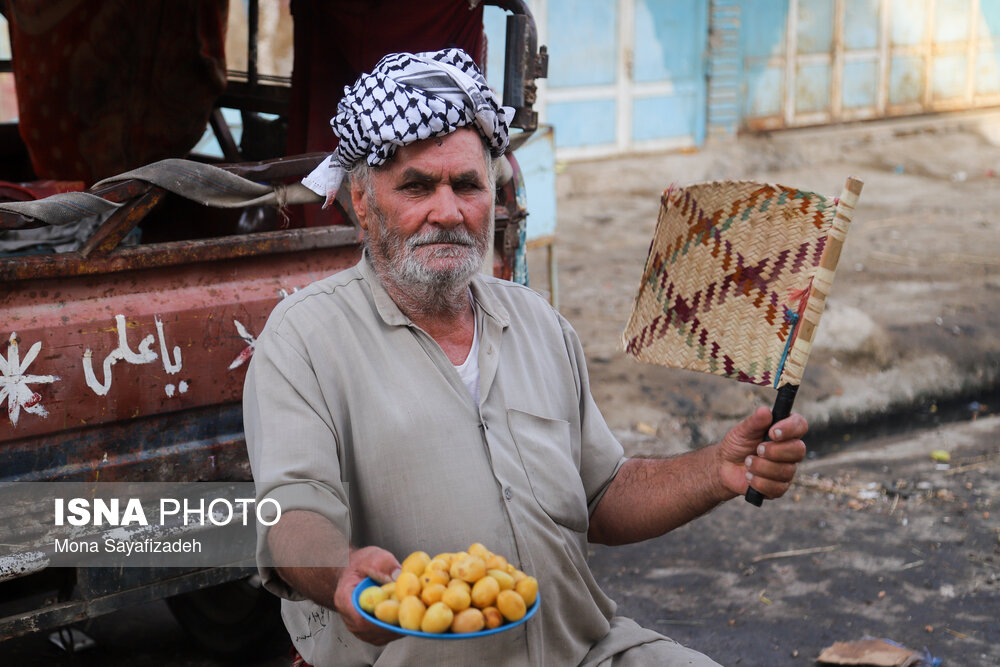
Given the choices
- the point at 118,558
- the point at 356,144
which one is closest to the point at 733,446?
the point at 356,144

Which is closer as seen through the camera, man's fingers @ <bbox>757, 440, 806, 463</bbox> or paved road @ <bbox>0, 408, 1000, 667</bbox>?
man's fingers @ <bbox>757, 440, 806, 463</bbox>

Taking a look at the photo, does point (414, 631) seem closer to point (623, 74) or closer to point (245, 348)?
point (245, 348)

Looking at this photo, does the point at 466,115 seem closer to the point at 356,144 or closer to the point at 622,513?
the point at 356,144

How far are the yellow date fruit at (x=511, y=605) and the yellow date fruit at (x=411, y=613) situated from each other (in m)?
0.12

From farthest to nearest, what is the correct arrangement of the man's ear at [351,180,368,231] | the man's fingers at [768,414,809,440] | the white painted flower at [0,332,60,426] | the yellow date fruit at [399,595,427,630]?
the white painted flower at [0,332,60,426] < the man's ear at [351,180,368,231] < the man's fingers at [768,414,809,440] < the yellow date fruit at [399,595,427,630]

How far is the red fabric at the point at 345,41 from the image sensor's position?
150 inches

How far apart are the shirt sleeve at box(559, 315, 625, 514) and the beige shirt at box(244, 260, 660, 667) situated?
0.09 metres

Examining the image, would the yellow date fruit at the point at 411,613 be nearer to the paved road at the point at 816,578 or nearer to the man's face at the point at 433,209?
the man's face at the point at 433,209

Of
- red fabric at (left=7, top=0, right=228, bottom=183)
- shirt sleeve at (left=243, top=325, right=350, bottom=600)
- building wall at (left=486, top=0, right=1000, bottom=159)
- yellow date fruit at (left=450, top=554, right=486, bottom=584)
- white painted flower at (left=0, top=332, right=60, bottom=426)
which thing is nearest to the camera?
yellow date fruit at (left=450, top=554, right=486, bottom=584)

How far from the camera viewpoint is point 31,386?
2.52 meters

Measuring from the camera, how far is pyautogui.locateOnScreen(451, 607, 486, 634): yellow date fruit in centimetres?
153

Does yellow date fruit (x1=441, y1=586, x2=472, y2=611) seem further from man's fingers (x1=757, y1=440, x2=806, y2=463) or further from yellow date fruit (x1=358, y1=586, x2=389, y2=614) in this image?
man's fingers (x1=757, y1=440, x2=806, y2=463)

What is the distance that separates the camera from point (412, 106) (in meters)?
1.95

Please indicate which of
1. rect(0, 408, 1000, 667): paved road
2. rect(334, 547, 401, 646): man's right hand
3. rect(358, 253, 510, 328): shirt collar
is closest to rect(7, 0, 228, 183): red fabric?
rect(0, 408, 1000, 667): paved road
